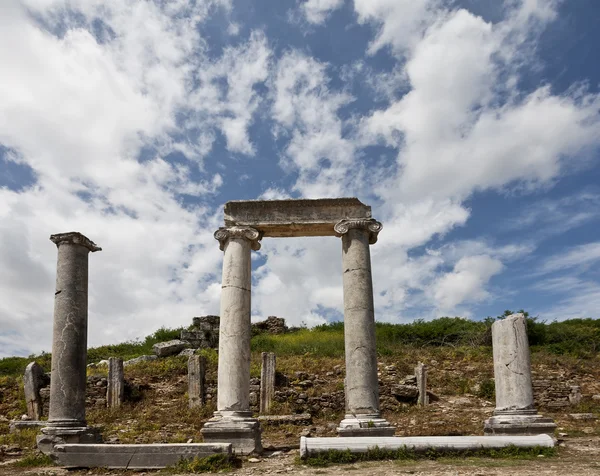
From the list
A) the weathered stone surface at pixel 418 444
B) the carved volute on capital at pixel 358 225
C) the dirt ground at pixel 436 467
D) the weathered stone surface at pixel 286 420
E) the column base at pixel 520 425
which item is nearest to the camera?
the dirt ground at pixel 436 467

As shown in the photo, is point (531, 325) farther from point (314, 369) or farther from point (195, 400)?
point (195, 400)

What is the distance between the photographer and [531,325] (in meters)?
29.3

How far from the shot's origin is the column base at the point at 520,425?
1067 centimetres

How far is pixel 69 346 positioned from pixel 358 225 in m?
7.05

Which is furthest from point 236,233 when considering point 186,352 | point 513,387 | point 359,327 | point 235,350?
point 186,352

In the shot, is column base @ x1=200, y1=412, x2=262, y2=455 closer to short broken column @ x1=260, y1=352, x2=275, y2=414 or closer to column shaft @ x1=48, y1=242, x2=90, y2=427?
column shaft @ x1=48, y1=242, x2=90, y2=427

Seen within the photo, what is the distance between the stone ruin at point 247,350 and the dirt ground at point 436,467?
0.48 metres

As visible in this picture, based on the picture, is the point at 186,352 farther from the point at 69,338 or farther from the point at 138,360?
the point at 69,338

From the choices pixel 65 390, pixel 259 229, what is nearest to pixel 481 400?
pixel 259 229

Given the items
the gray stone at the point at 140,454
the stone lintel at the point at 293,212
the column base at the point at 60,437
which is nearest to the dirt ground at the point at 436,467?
the gray stone at the point at 140,454

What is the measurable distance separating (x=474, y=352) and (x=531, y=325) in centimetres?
694

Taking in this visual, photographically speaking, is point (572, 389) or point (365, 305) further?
point (572, 389)

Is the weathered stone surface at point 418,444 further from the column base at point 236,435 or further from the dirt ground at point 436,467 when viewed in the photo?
the column base at point 236,435

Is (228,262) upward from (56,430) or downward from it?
upward
